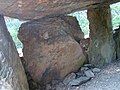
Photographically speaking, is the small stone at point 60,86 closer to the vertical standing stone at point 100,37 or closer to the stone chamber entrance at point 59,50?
the stone chamber entrance at point 59,50

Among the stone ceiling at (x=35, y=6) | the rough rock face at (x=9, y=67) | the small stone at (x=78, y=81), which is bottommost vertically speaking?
the small stone at (x=78, y=81)

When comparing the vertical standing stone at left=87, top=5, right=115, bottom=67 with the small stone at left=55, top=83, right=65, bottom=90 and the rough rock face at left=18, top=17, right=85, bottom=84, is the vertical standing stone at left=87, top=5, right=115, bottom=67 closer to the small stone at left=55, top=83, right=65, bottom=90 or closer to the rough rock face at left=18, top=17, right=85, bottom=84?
the rough rock face at left=18, top=17, right=85, bottom=84

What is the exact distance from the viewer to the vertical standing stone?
289 centimetres

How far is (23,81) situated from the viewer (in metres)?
2.30

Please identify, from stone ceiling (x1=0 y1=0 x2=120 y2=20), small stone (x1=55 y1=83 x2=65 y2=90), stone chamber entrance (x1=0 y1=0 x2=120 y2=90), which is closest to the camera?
stone ceiling (x1=0 y1=0 x2=120 y2=20)

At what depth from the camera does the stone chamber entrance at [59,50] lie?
86.1 inches

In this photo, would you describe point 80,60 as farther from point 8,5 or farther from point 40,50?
point 8,5

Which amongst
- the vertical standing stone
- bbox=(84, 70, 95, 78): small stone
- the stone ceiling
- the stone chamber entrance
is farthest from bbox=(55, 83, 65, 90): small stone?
the stone ceiling

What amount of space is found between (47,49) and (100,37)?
62 centimetres

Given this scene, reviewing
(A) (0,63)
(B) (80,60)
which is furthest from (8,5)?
(B) (80,60)

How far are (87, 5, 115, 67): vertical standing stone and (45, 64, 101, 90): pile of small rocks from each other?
6.4 inches

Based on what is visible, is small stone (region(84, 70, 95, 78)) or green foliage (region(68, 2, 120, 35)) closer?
small stone (region(84, 70, 95, 78))

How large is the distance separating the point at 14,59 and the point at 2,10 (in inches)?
18.3

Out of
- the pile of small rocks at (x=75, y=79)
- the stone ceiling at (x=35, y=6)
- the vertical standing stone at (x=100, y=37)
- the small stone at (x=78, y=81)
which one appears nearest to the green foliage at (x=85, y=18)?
the vertical standing stone at (x=100, y=37)
